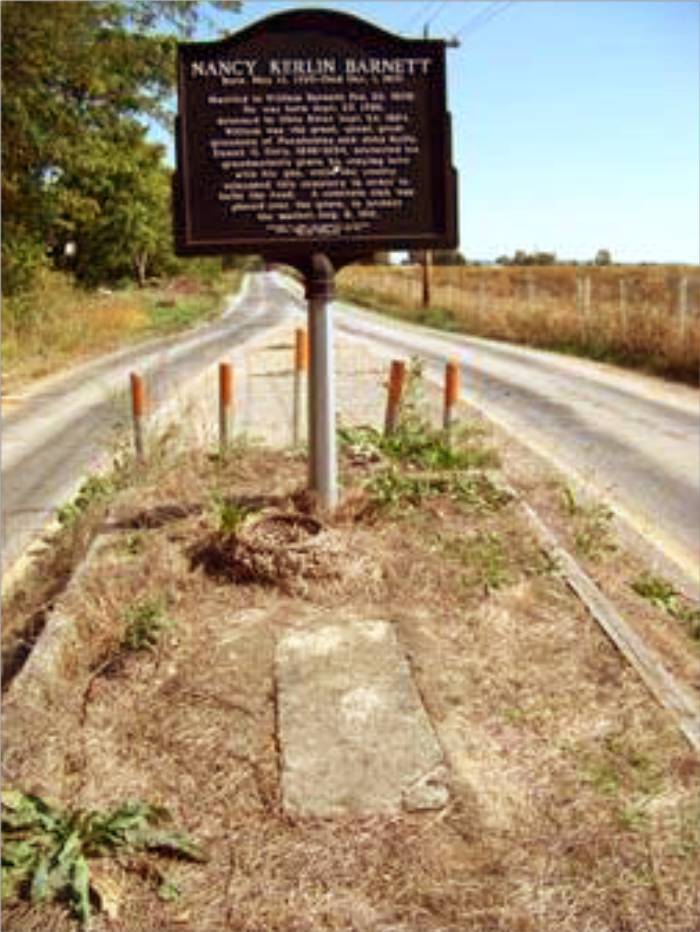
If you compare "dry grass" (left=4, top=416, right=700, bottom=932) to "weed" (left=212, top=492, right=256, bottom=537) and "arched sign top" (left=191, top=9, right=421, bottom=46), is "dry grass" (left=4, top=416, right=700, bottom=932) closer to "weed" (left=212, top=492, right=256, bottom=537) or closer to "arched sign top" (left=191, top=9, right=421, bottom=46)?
"weed" (left=212, top=492, right=256, bottom=537)

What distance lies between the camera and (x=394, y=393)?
36.4 feet

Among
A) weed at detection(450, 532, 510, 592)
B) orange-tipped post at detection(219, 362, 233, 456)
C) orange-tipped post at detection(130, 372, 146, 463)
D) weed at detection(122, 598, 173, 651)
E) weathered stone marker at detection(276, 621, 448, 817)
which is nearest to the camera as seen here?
weathered stone marker at detection(276, 621, 448, 817)

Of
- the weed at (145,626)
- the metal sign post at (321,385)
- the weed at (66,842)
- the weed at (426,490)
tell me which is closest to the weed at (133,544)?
the metal sign post at (321,385)

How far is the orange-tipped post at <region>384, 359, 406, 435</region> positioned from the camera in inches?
431

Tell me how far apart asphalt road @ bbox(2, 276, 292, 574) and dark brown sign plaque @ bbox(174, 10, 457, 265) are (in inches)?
138

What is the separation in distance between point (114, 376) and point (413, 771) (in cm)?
2017

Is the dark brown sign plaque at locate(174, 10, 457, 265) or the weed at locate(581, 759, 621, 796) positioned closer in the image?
the weed at locate(581, 759, 621, 796)

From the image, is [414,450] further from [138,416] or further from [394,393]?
[138,416]

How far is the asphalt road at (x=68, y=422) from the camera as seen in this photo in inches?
486

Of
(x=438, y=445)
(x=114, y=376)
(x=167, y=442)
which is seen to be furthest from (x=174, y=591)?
(x=114, y=376)

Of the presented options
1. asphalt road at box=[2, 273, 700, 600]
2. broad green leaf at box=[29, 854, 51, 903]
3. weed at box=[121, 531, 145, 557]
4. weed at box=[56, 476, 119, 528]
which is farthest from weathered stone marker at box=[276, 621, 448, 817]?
weed at box=[56, 476, 119, 528]

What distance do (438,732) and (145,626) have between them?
1.68 meters

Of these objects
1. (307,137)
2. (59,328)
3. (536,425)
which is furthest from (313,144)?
(59,328)

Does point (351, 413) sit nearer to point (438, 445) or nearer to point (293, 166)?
point (438, 445)
